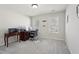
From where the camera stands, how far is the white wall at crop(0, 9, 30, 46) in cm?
450

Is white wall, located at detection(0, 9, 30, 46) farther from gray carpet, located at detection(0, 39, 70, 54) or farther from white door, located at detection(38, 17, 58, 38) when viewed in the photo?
white door, located at detection(38, 17, 58, 38)

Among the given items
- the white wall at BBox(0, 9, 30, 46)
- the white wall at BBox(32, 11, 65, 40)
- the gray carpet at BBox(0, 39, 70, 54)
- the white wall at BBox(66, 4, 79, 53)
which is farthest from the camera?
the white wall at BBox(32, 11, 65, 40)

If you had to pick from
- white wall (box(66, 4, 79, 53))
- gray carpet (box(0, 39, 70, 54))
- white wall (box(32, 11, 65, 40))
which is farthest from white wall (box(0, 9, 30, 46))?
white wall (box(66, 4, 79, 53))

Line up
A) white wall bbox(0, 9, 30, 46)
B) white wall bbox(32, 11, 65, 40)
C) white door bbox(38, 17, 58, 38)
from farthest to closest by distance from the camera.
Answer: white door bbox(38, 17, 58, 38), white wall bbox(32, 11, 65, 40), white wall bbox(0, 9, 30, 46)

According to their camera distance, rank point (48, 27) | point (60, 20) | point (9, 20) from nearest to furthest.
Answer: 1. point (9, 20)
2. point (60, 20)
3. point (48, 27)

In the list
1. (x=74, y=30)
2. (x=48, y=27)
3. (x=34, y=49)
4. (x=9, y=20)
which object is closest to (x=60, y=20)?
(x=48, y=27)

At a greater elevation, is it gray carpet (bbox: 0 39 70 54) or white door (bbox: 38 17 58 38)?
white door (bbox: 38 17 58 38)

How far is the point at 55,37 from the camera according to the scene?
640 centimetres

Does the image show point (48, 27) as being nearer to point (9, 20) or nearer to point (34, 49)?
point (9, 20)

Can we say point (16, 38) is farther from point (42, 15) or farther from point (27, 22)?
point (42, 15)

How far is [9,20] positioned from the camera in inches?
195

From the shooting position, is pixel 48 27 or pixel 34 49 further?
pixel 48 27

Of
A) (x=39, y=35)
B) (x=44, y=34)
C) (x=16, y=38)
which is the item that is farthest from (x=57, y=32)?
(x=16, y=38)

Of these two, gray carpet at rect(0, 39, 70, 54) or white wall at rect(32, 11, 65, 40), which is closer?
gray carpet at rect(0, 39, 70, 54)
